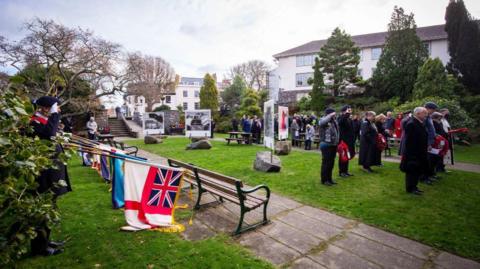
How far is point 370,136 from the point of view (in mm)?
7797

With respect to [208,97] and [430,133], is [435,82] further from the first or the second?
[208,97]

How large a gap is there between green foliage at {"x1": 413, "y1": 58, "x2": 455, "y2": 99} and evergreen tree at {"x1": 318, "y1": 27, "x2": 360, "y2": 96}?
24.9 feet

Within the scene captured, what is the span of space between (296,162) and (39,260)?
8.09 m

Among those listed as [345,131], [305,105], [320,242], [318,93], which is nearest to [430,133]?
[345,131]

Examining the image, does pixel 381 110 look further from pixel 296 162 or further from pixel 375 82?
pixel 296 162

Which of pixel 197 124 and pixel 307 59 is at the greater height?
pixel 307 59

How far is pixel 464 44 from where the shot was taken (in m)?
24.1

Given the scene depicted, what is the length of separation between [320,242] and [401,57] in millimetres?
27356

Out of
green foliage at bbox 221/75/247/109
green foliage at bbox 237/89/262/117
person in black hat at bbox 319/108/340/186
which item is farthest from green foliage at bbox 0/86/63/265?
green foliage at bbox 221/75/247/109

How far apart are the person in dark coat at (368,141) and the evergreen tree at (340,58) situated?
2069cm

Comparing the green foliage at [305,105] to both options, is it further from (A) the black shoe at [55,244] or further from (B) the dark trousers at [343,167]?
(A) the black shoe at [55,244]

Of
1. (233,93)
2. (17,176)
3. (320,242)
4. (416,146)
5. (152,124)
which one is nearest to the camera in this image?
(17,176)

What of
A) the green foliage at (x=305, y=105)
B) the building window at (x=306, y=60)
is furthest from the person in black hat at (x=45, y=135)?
the building window at (x=306, y=60)

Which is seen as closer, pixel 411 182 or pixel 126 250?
pixel 126 250
